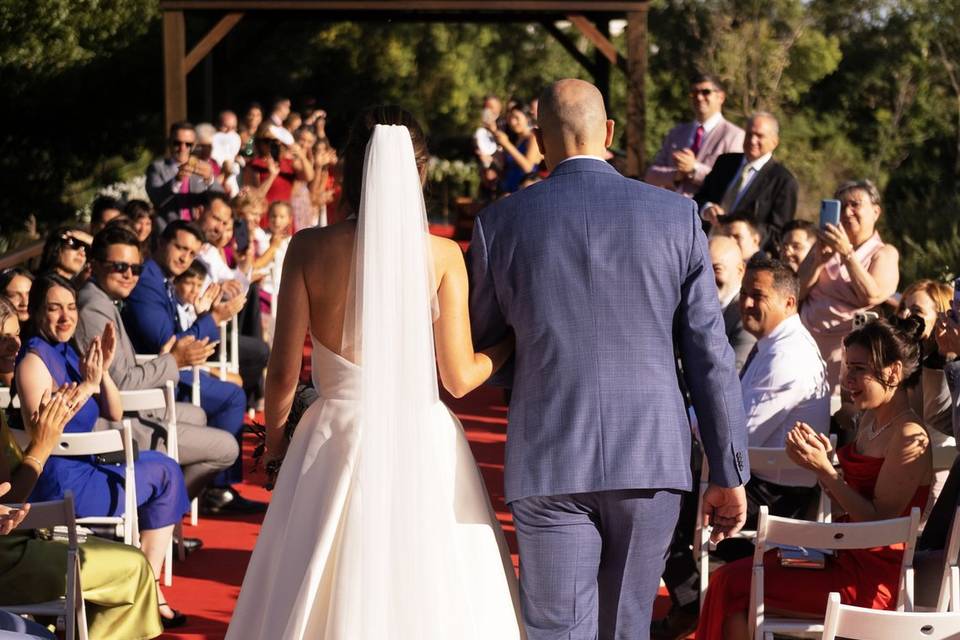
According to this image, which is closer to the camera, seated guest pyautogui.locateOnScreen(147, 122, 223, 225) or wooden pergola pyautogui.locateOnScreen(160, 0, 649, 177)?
seated guest pyautogui.locateOnScreen(147, 122, 223, 225)

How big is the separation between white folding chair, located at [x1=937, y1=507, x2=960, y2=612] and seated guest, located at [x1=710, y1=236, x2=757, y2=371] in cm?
210

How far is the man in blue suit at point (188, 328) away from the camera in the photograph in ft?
24.7

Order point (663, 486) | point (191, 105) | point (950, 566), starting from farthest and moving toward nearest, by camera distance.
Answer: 1. point (191, 105)
2. point (950, 566)
3. point (663, 486)

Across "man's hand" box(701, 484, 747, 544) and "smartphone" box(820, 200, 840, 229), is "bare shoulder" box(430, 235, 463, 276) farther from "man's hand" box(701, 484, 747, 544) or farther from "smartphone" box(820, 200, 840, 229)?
"smartphone" box(820, 200, 840, 229)

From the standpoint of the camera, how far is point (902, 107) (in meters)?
27.0

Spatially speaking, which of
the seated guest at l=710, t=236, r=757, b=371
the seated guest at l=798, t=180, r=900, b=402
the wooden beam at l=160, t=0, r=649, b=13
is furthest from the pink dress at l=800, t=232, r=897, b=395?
the wooden beam at l=160, t=0, r=649, b=13

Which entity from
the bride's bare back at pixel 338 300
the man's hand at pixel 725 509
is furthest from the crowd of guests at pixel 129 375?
the man's hand at pixel 725 509

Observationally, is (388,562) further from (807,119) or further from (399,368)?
(807,119)

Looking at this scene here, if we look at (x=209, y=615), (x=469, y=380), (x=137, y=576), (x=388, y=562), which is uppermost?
(x=469, y=380)

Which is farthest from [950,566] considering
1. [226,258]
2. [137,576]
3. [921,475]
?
[226,258]

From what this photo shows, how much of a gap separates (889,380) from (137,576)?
9.22 ft

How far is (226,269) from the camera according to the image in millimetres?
9406

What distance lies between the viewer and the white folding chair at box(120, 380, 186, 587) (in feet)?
20.2

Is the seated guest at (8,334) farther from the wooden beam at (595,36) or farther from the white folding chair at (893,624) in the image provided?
the wooden beam at (595,36)
